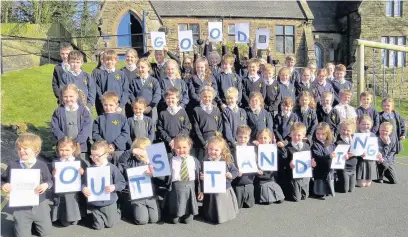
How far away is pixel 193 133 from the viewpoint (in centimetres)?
639

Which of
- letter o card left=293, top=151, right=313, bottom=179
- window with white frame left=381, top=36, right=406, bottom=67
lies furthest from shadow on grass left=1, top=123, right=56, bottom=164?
window with white frame left=381, top=36, right=406, bottom=67

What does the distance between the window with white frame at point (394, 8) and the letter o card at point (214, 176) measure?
30528 millimetres

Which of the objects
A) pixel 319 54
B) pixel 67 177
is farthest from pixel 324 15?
pixel 67 177

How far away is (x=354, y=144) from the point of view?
265 inches

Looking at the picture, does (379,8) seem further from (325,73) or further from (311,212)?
(311,212)

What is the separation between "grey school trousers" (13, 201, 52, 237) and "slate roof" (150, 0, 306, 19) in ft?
75.6

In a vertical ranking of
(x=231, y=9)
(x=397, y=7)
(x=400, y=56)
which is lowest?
(x=400, y=56)

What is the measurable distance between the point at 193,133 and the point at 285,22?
24.6 m

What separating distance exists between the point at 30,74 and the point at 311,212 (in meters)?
12.3

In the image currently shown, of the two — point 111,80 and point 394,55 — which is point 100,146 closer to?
point 111,80

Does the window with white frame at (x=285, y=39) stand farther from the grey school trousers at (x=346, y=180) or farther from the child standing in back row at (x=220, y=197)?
the child standing in back row at (x=220, y=197)

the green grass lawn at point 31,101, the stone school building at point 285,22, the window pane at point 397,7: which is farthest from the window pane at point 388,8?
the green grass lawn at point 31,101

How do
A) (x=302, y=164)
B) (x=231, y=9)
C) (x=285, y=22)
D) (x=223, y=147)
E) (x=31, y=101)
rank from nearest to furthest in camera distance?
(x=223, y=147) < (x=302, y=164) < (x=31, y=101) < (x=231, y=9) < (x=285, y=22)

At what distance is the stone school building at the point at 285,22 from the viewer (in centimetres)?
2519
